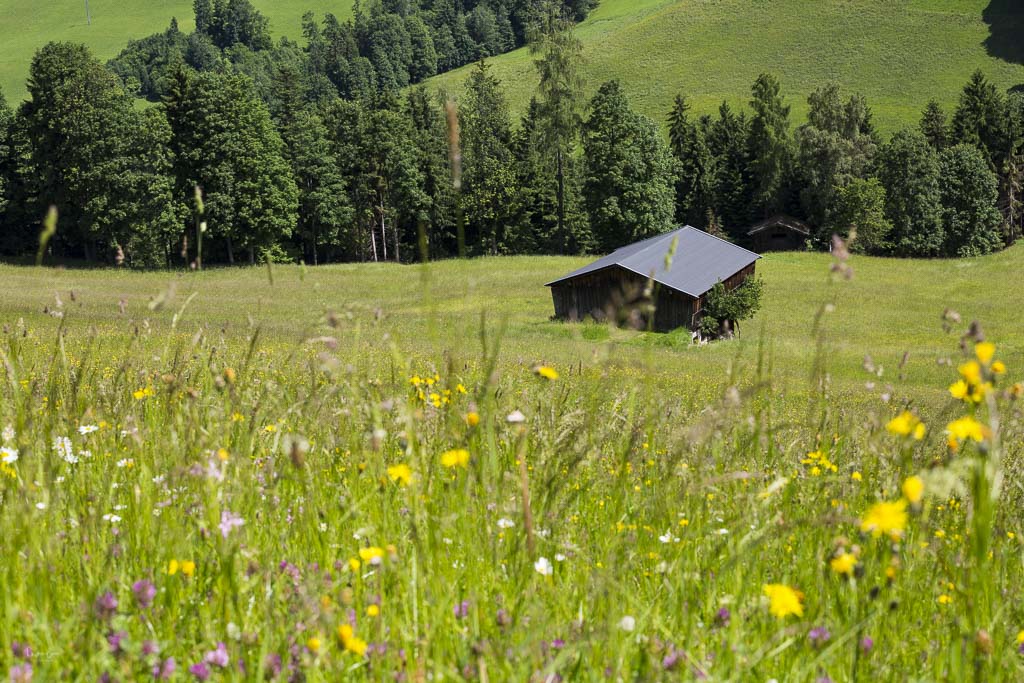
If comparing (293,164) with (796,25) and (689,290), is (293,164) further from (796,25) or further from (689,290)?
(796,25)

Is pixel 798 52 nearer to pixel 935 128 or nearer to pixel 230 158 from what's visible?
pixel 935 128

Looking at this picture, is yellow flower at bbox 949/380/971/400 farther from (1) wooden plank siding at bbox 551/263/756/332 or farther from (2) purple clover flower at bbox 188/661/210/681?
(1) wooden plank siding at bbox 551/263/756/332

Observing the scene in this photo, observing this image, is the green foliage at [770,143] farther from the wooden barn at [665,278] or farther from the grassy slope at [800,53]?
the wooden barn at [665,278]

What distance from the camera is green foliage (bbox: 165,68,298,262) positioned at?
181 feet

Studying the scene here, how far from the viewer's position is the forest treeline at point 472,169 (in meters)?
54.4

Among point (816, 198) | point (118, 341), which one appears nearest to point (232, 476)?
point (118, 341)

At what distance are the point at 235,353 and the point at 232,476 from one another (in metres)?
6.57

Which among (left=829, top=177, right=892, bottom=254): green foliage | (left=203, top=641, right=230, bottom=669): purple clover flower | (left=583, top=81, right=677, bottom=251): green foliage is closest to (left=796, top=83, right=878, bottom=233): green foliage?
(left=829, top=177, right=892, bottom=254): green foliage

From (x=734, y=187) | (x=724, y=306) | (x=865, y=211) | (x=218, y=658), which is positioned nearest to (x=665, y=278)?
(x=724, y=306)

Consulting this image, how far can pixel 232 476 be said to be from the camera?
2.67 m

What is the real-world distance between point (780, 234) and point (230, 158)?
48.5 metres

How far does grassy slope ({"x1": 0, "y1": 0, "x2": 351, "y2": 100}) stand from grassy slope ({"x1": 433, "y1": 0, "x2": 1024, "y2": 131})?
228ft

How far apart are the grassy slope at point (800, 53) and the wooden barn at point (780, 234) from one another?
85.0ft

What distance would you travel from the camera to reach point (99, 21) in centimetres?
16988
